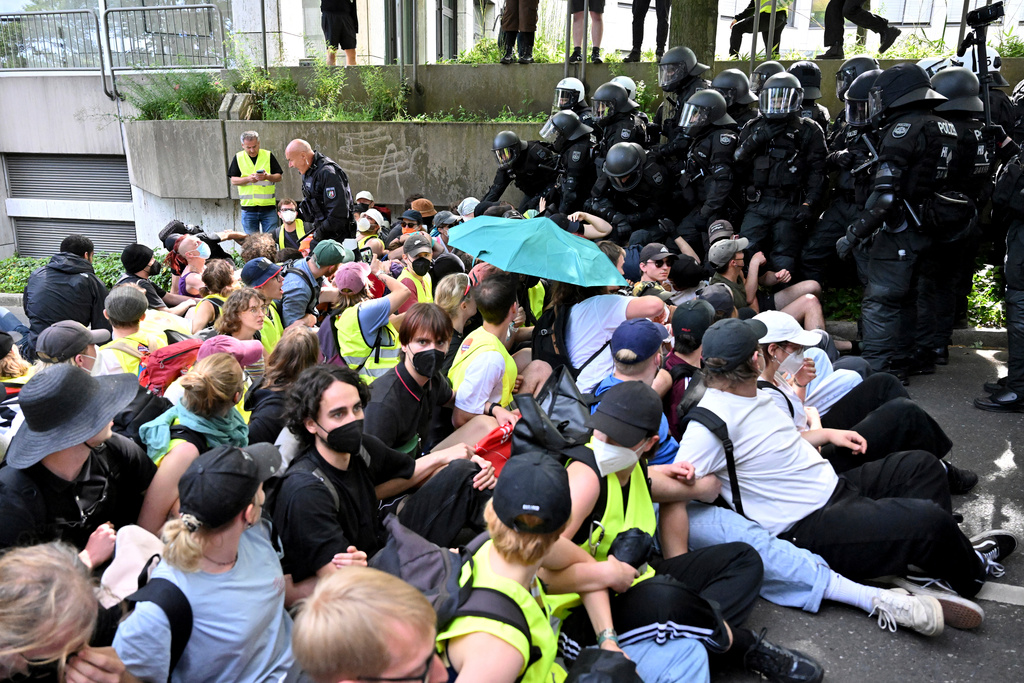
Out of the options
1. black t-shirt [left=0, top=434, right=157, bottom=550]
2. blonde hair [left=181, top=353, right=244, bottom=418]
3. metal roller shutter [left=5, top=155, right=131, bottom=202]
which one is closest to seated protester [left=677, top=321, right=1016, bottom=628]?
blonde hair [left=181, top=353, right=244, bottom=418]

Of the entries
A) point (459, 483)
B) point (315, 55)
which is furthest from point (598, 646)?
point (315, 55)

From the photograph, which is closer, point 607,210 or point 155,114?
point 607,210

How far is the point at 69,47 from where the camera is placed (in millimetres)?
13453

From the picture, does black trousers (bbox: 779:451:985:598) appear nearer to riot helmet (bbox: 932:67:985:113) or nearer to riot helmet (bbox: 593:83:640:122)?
riot helmet (bbox: 932:67:985:113)

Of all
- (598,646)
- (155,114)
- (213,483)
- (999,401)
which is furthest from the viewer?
(155,114)

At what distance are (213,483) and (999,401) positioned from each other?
544 centimetres

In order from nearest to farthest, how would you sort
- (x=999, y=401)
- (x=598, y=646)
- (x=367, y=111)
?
(x=598, y=646) → (x=999, y=401) → (x=367, y=111)

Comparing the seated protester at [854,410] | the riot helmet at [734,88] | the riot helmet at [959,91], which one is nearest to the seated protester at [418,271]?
the seated protester at [854,410]

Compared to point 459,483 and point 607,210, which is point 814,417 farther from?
point 607,210

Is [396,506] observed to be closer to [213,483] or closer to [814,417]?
[213,483]

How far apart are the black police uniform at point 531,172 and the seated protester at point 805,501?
5183mm

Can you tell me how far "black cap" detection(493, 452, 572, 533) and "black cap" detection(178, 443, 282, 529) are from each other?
0.72m

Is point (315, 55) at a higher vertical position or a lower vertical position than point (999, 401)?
higher

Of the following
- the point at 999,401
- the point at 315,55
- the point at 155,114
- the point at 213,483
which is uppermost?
the point at 315,55
